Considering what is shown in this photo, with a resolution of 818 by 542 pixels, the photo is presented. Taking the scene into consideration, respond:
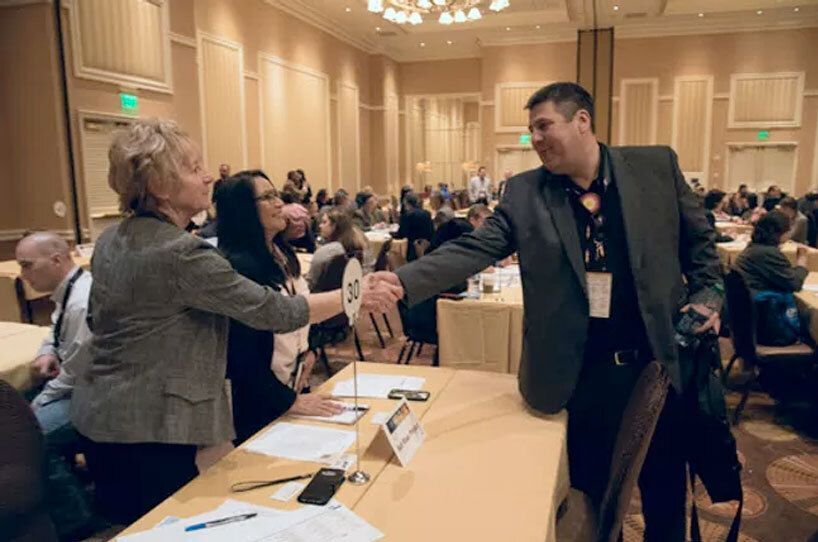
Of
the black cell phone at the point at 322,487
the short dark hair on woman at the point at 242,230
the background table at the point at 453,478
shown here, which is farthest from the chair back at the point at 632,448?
the short dark hair on woman at the point at 242,230

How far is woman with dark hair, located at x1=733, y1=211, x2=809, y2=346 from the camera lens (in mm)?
4152

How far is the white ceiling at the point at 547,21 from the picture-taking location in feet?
44.6

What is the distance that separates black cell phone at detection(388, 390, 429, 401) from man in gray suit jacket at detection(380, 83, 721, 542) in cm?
34

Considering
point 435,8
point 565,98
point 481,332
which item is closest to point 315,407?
point 565,98

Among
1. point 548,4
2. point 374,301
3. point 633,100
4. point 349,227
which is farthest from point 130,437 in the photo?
point 633,100

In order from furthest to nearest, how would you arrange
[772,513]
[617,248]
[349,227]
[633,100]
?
[633,100], [349,227], [772,513], [617,248]

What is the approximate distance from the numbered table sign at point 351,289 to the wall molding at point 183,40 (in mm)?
8396

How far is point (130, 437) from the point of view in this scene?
64.7 inches

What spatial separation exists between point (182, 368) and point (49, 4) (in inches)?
278

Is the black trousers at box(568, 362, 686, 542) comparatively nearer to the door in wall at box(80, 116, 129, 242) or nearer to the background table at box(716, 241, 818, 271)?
the background table at box(716, 241, 818, 271)

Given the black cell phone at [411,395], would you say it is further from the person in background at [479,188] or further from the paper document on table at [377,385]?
the person in background at [479,188]

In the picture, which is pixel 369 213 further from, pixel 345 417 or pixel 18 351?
pixel 345 417

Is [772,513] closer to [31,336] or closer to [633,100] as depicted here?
[31,336]

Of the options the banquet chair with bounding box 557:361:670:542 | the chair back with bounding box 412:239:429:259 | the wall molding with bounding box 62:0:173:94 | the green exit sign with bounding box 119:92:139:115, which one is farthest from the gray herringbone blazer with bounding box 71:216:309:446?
the green exit sign with bounding box 119:92:139:115
